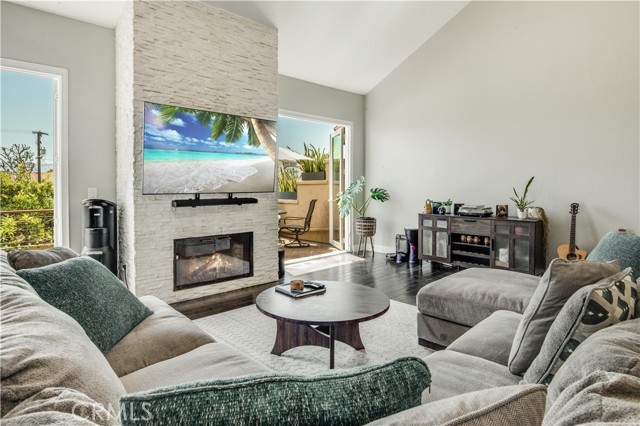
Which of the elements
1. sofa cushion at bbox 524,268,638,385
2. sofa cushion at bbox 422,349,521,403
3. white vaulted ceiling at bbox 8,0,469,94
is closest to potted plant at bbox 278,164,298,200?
white vaulted ceiling at bbox 8,0,469,94

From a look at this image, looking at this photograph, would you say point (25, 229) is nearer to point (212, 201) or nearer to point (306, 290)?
point (212, 201)

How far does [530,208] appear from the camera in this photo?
190 inches

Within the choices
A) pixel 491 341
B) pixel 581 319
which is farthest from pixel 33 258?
pixel 581 319

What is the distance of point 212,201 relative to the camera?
422 centimetres

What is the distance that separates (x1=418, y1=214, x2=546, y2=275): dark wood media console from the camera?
4602 mm

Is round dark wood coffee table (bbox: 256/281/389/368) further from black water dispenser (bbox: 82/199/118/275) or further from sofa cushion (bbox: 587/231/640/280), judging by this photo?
black water dispenser (bbox: 82/199/118/275)

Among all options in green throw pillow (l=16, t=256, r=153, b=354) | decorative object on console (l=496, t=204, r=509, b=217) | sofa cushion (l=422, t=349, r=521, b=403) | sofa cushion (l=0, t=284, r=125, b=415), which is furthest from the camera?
decorative object on console (l=496, t=204, r=509, b=217)

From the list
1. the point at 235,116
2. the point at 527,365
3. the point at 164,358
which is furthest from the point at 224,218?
the point at 527,365

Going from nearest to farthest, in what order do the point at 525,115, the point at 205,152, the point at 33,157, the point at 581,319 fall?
the point at 581,319, the point at 33,157, the point at 205,152, the point at 525,115

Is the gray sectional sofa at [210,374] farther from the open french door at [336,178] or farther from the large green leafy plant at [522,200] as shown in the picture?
the open french door at [336,178]

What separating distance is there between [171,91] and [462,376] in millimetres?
3760

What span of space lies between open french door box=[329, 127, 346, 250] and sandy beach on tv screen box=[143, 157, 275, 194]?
2506mm

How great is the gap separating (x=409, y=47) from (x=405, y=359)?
6090 millimetres

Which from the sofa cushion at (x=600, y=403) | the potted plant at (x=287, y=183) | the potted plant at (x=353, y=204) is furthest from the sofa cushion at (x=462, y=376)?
the potted plant at (x=287, y=183)
